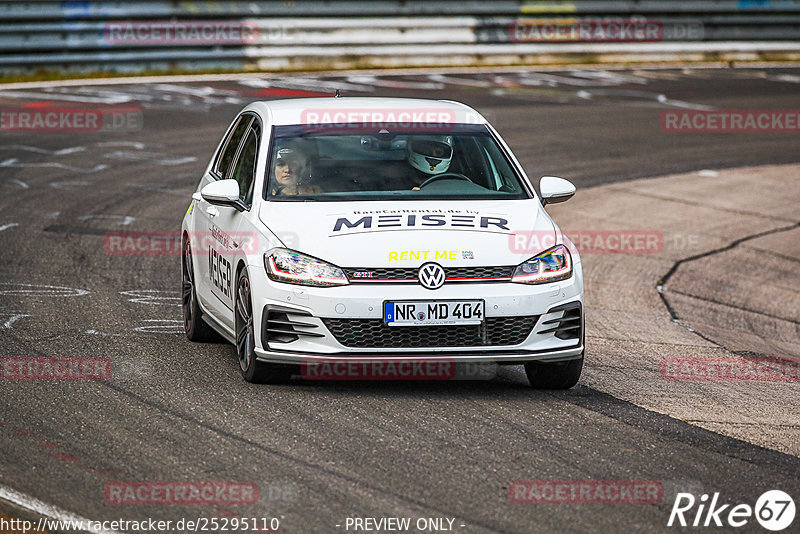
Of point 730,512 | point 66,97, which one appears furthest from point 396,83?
point 730,512

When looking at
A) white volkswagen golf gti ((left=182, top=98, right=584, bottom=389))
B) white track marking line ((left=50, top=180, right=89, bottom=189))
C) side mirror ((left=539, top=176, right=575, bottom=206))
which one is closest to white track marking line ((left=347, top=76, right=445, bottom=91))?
white track marking line ((left=50, top=180, right=89, bottom=189))

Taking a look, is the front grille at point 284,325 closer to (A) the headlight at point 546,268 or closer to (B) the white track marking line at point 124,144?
(A) the headlight at point 546,268

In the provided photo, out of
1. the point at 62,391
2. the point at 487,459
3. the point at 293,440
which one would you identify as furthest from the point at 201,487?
the point at 62,391

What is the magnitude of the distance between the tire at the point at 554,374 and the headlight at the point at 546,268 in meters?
0.52

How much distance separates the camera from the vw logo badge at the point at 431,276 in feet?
23.8

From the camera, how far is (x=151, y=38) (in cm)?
2489

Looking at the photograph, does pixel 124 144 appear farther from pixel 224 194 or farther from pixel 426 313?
pixel 426 313

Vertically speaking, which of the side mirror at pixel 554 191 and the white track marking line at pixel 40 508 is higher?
the side mirror at pixel 554 191

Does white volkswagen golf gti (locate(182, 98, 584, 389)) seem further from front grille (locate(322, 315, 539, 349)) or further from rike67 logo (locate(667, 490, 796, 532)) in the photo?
rike67 logo (locate(667, 490, 796, 532))

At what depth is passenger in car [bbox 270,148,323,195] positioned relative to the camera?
8.09 metres

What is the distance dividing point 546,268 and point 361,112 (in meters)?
1.86

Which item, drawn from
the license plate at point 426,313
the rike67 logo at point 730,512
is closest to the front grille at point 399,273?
the license plate at point 426,313

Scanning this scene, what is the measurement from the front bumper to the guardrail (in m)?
17.9

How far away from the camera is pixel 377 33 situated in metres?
27.1
